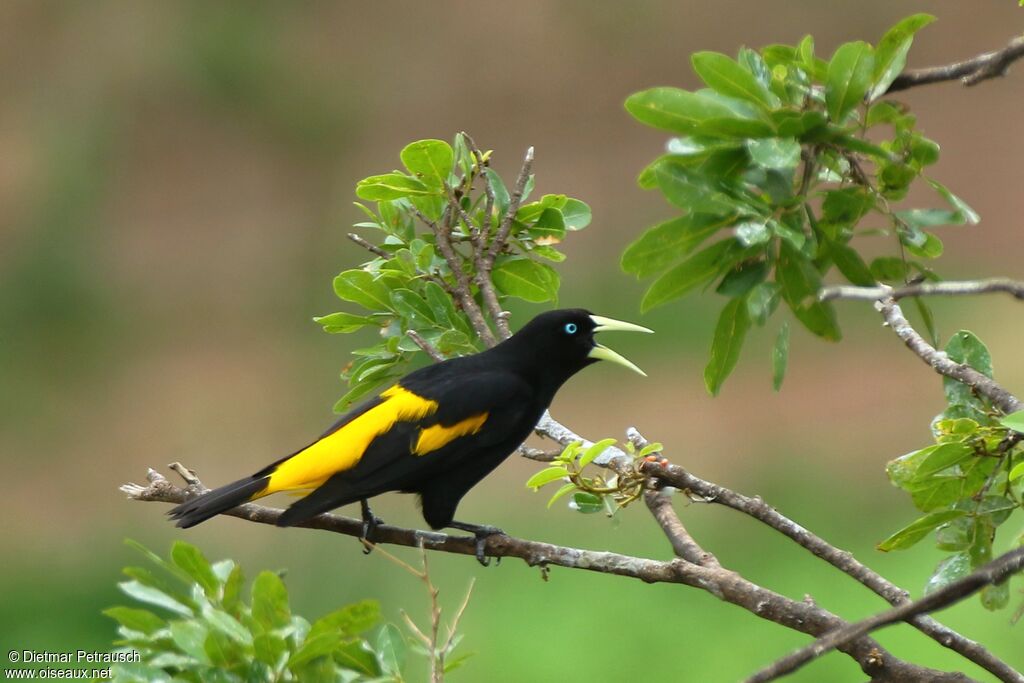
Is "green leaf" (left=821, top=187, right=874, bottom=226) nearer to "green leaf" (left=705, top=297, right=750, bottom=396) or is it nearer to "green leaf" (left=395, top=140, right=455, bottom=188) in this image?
"green leaf" (left=705, top=297, right=750, bottom=396)

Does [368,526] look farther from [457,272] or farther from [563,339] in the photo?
[563,339]

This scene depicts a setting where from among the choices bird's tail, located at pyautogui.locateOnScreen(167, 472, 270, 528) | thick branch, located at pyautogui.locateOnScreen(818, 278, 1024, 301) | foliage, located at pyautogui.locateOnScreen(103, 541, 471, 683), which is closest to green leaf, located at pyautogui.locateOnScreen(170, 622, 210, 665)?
foliage, located at pyautogui.locateOnScreen(103, 541, 471, 683)

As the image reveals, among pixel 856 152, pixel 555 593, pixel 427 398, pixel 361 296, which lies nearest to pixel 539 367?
pixel 427 398

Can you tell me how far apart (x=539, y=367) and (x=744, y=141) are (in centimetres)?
123

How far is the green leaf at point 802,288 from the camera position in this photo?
229 cm

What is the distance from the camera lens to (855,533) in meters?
7.90

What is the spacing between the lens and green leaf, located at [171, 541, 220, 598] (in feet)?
6.41

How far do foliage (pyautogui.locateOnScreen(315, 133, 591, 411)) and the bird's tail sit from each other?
399 mm

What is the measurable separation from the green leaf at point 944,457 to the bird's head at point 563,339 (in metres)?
1.26

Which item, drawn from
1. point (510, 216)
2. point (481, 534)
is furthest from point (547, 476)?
point (510, 216)

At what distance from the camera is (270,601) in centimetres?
188

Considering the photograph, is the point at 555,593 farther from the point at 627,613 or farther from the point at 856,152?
the point at 856,152

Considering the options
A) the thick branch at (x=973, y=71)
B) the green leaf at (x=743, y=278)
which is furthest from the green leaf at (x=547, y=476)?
the thick branch at (x=973, y=71)

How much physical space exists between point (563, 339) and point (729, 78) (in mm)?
1293
